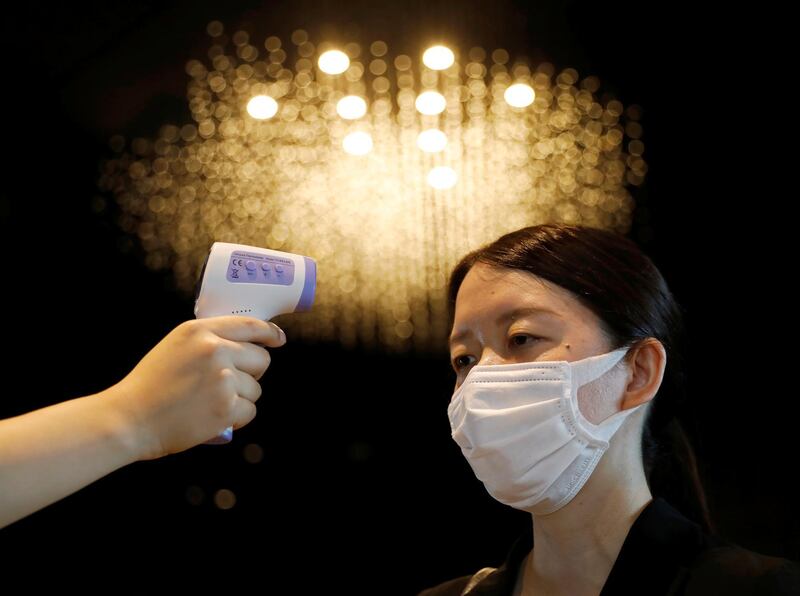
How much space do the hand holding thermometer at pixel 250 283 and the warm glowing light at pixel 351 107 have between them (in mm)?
1480

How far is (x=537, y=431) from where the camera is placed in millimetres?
1448

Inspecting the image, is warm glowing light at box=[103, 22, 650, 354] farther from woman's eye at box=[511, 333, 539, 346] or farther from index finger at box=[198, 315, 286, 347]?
index finger at box=[198, 315, 286, 347]

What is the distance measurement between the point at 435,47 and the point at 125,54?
0.96 metres

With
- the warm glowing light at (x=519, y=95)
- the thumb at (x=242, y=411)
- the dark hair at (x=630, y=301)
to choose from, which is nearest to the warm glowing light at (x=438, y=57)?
the warm glowing light at (x=519, y=95)

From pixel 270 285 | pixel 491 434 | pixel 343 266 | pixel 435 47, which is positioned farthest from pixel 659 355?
pixel 343 266

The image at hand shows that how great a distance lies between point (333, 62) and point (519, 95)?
2.02 feet

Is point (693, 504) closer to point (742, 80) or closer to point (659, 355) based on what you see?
point (659, 355)

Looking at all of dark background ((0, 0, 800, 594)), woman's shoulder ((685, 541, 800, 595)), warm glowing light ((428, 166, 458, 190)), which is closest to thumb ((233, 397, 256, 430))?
woman's shoulder ((685, 541, 800, 595))

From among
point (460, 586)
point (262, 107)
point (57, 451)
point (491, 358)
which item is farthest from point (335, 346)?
point (57, 451)

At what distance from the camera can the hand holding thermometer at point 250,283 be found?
4.29 feet

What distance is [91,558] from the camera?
3301mm

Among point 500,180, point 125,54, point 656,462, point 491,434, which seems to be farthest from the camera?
point 500,180

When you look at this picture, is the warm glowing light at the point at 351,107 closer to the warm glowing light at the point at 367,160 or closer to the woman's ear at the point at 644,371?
the warm glowing light at the point at 367,160

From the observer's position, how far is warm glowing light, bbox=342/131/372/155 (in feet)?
9.38
